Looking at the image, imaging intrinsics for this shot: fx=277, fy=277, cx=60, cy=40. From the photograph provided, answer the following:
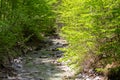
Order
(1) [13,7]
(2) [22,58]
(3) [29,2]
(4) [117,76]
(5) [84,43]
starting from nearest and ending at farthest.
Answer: (4) [117,76] → (5) [84,43] → (1) [13,7] → (2) [22,58] → (3) [29,2]

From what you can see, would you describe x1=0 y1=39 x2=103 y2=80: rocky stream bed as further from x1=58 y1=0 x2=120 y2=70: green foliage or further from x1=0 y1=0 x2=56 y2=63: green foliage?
x1=58 y1=0 x2=120 y2=70: green foliage

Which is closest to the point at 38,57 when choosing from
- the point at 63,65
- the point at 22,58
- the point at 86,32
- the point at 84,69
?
the point at 22,58

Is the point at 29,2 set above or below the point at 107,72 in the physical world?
above

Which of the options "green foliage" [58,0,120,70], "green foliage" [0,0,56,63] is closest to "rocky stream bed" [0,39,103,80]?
"green foliage" [0,0,56,63]

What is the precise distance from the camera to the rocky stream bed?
37.4 feet

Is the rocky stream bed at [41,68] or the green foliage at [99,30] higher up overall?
the green foliage at [99,30]

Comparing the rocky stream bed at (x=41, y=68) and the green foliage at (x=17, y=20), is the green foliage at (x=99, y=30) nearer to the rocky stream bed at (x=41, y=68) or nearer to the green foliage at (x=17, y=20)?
the rocky stream bed at (x=41, y=68)

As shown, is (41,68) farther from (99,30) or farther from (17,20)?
(99,30)

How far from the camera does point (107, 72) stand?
1008cm

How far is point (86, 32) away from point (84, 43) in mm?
828

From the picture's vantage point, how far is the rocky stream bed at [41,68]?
11398 millimetres

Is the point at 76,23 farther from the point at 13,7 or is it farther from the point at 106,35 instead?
the point at 13,7

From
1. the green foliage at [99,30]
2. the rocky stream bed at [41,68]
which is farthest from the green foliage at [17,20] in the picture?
the green foliage at [99,30]

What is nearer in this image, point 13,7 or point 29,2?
point 13,7
